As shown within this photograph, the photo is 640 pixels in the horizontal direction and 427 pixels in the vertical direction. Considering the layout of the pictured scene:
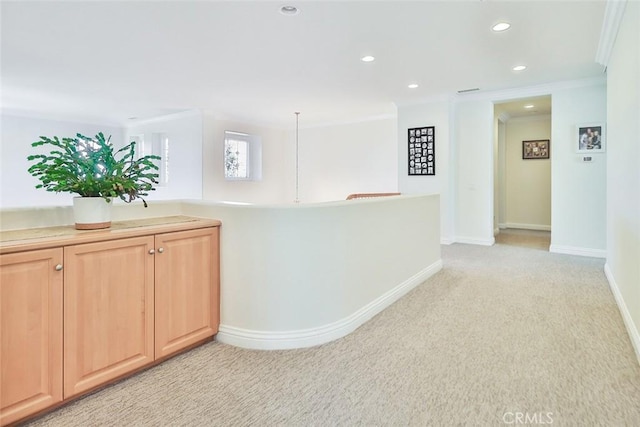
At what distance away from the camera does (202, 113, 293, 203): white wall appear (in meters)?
7.07

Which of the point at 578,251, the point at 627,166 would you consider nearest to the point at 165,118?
the point at 627,166

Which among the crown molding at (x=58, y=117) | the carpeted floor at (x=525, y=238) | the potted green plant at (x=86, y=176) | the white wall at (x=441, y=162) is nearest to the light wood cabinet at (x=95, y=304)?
the potted green plant at (x=86, y=176)

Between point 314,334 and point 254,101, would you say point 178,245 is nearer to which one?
point 314,334

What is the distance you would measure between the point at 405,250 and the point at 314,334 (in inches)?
55.1

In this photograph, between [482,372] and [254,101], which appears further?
[254,101]

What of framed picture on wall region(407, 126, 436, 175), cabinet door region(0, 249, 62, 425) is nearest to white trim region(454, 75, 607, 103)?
framed picture on wall region(407, 126, 436, 175)

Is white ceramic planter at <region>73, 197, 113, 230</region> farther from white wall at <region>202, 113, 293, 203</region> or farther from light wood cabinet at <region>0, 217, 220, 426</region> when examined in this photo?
white wall at <region>202, 113, 293, 203</region>

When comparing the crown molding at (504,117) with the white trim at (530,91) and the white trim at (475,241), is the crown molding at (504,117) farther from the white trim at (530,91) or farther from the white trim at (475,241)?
the white trim at (475,241)

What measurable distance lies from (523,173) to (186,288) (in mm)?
7785

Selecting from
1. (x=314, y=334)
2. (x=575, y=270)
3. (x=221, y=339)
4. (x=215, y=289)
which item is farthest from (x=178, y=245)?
(x=575, y=270)

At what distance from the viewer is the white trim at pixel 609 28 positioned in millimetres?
2729

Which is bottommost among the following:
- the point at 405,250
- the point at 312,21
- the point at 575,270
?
the point at 575,270

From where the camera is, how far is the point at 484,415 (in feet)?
5.19

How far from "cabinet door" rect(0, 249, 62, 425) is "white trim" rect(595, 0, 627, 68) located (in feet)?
13.1
